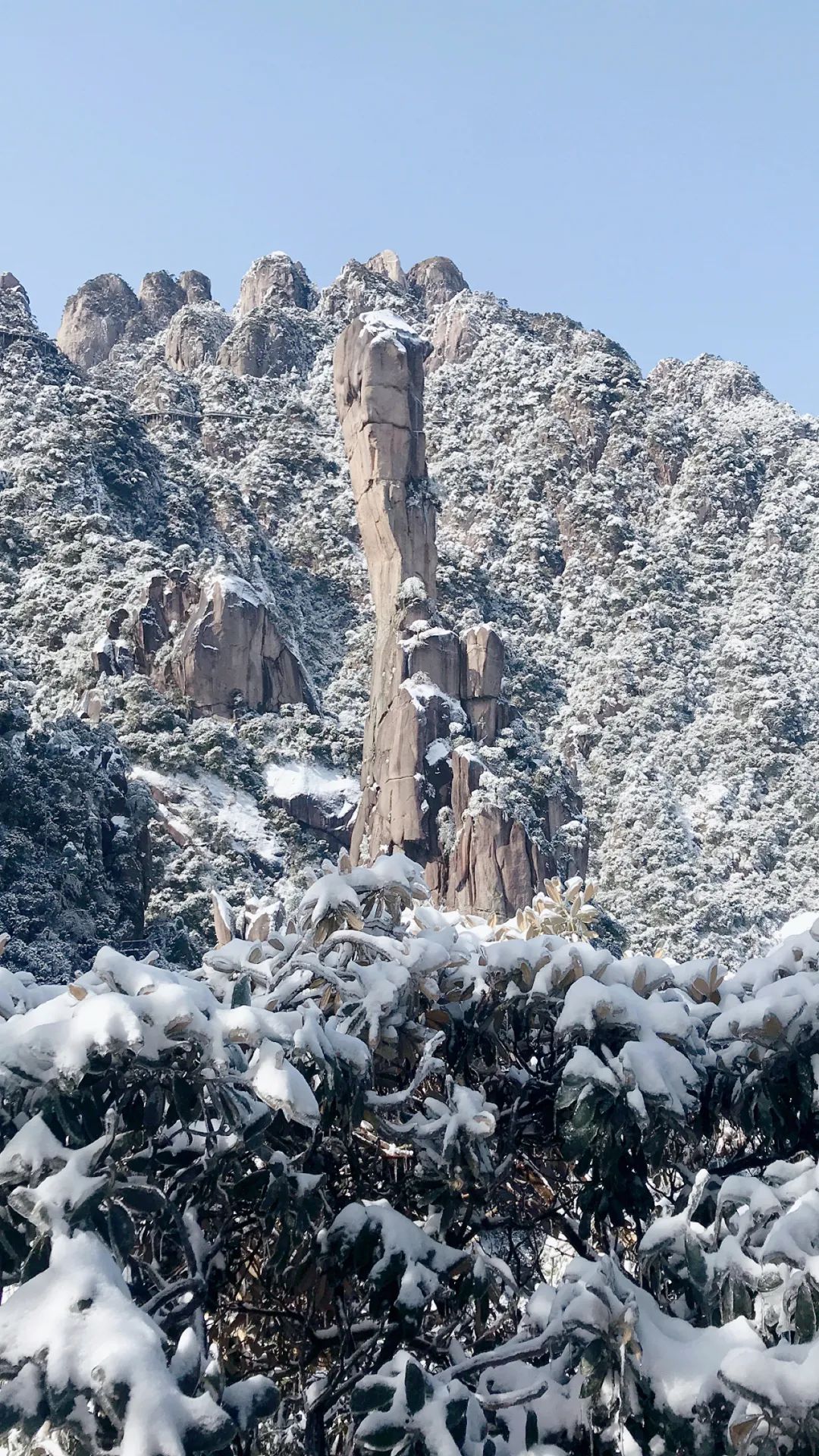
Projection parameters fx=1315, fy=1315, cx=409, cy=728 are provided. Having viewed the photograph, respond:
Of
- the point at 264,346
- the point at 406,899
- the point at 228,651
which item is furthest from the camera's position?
the point at 264,346

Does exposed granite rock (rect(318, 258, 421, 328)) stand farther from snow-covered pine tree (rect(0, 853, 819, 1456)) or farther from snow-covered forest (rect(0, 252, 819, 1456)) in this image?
snow-covered pine tree (rect(0, 853, 819, 1456))

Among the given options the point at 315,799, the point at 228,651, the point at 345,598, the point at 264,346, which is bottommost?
the point at 315,799

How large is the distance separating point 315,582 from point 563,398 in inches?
846

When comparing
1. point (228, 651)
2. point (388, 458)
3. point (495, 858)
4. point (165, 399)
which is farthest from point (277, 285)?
point (495, 858)

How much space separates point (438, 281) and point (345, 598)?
42.9 m

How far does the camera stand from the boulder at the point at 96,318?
8150cm

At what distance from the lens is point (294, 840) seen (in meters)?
35.2

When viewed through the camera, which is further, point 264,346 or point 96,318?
point 96,318

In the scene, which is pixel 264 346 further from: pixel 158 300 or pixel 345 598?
pixel 345 598

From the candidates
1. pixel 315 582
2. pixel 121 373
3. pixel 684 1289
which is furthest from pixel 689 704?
pixel 684 1289

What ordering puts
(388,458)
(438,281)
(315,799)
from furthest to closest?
(438,281) < (388,458) < (315,799)

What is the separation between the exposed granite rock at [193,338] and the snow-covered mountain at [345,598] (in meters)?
0.24

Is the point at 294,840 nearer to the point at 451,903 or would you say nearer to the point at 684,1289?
the point at 451,903

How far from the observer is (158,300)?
8512 cm
